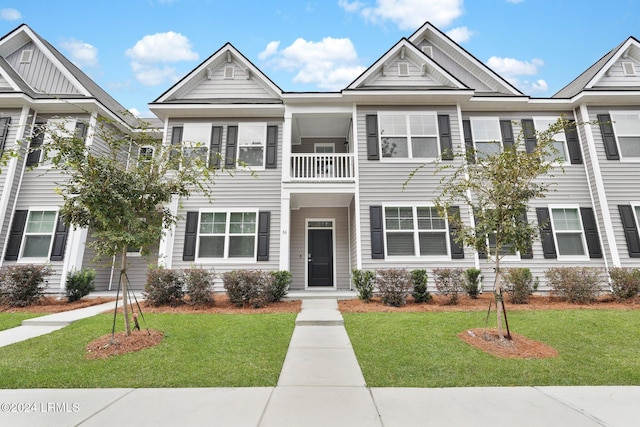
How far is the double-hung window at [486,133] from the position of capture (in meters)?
11.2

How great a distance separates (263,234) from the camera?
1064 cm

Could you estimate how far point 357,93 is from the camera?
10586 mm

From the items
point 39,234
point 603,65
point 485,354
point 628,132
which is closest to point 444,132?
point 628,132

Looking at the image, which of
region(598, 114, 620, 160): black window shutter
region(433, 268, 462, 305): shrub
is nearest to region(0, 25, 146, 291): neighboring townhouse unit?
region(433, 268, 462, 305): shrub

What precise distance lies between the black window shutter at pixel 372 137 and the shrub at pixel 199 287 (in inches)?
264

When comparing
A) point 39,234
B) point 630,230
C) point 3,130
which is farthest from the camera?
point 3,130

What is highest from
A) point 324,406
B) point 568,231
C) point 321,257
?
point 568,231

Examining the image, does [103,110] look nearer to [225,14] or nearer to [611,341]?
[225,14]

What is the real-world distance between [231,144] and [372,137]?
17.3 feet

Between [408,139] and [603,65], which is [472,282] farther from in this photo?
[603,65]

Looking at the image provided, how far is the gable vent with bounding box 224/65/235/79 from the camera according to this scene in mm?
11906

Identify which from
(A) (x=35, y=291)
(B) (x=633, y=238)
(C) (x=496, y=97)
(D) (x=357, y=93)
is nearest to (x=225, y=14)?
(D) (x=357, y=93)

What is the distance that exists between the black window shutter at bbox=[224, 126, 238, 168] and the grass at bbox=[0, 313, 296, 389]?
6387 mm

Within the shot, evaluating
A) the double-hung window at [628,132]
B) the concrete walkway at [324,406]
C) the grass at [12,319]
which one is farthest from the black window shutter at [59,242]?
the double-hung window at [628,132]
